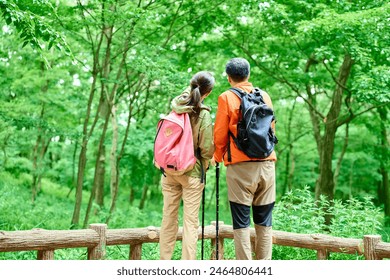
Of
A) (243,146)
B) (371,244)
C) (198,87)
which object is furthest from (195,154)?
(371,244)

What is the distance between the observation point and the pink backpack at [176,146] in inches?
168

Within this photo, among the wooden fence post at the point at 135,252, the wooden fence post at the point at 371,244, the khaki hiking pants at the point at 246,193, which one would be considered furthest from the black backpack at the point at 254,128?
the wooden fence post at the point at 135,252

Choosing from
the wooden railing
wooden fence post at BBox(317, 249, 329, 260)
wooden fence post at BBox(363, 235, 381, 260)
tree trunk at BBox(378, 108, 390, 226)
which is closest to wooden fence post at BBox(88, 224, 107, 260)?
the wooden railing

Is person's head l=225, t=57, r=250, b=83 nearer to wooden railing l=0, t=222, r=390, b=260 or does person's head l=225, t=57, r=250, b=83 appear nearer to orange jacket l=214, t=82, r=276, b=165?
orange jacket l=214, t=82, r=276, b=165

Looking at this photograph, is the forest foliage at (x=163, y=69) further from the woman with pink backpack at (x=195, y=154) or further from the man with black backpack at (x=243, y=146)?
the man with black backpack at (x=243, y=146)

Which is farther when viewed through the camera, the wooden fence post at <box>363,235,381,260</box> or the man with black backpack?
the wooden fence post at <box>363,235,381,260</box>

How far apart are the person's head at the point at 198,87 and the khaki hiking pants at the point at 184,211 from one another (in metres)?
0.69

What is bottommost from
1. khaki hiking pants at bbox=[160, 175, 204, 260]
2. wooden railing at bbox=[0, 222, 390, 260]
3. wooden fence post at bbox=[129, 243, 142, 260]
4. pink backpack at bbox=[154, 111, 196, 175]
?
wooden fence post at bbox=[129, 243, 142, 260]

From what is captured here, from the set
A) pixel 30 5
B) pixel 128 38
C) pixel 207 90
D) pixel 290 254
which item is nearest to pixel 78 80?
pixel 128 38

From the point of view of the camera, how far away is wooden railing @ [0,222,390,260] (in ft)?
15.2

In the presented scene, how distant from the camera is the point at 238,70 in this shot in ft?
14.1

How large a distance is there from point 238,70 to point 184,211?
141cm

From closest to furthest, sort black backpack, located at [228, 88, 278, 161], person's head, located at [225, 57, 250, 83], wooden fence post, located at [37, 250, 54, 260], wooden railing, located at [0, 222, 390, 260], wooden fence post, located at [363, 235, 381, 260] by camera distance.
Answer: black backpack, located at [228, 88, 278, 161]
person's head, located at [225, 57, 250, 83]
wooden railing, located at [0, 222, 390, 260]
wooden fence post, located at [37, 250, 54, 260]
wooden fence post, located at [363, 235, 381, 260]

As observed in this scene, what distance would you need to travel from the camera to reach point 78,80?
1747 centimetres
